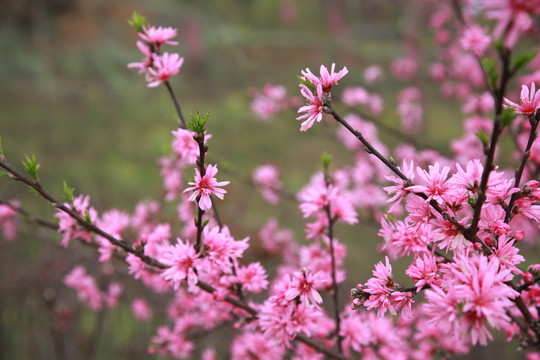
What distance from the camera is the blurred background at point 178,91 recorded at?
5004mm

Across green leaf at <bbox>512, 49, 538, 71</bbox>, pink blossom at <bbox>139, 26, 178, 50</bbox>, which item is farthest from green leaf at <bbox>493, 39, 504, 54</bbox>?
pink blossom at <bbox>139, 26, 178, 50</bbox>

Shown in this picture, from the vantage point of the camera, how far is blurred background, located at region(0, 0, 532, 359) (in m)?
5.00

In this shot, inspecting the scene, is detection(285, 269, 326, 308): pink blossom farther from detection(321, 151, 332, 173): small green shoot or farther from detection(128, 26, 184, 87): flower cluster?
detection(128, 26, 184, 87): flower cluster

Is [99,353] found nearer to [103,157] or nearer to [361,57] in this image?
[103,157]

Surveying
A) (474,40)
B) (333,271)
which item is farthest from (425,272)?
(474,40)

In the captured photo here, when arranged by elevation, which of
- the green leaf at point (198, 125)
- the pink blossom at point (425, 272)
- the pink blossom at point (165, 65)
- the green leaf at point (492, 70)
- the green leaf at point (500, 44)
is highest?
the pink blossom at point (165, 65)

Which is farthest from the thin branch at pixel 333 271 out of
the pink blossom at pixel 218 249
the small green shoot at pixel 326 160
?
the pink blossom at pixel 218 249

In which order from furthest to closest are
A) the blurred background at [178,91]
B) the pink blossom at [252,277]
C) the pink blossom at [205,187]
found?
the blurred background at [178,91] → the pink blossom at [252,277] → the pink blossom at [205,187]

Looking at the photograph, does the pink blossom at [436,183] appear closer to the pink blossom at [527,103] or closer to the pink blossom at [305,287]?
the pink blossom at [527,103]

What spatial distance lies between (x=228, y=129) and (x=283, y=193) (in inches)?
147

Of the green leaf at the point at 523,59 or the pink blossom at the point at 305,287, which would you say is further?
the pink blossom at the point at 305,287

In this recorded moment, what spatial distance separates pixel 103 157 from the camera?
215 inches

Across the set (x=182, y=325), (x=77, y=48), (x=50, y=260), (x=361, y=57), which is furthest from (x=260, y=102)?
(x=77, y=48)

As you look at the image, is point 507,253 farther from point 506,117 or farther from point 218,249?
point 218,249
